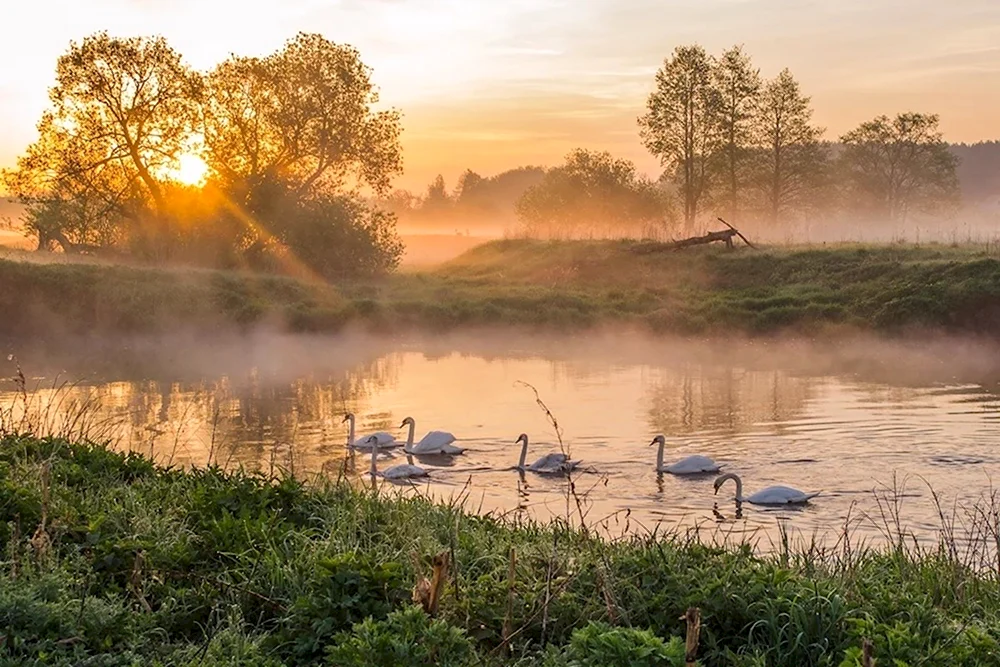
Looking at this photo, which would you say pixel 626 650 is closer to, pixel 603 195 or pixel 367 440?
pixel 367 440

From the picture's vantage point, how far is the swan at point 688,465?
13367 millimetres

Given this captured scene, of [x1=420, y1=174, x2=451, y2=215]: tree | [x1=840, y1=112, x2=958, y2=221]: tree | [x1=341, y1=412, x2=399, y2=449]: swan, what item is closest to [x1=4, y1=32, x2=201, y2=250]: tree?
[x1=341, y1=412, x2=399, y2=449]: swan

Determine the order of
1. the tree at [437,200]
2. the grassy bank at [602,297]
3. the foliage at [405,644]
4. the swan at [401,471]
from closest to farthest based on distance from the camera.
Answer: the foliage at [405,644]
the swan at [401,471]
the grassy bank at [602,297]
the tree at [437,200]

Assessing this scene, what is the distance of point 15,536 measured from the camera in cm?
625

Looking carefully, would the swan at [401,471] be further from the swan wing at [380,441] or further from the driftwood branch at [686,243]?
the driftwood branch at [686,243]

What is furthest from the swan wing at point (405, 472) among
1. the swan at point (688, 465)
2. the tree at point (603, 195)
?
the tree at point (603, 195)

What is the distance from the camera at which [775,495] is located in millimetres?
11953

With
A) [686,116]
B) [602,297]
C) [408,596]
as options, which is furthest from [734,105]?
[408,596]

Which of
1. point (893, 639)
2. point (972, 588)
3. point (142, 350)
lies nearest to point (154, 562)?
point (893, 639)

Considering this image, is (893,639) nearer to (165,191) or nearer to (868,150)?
(165,191)

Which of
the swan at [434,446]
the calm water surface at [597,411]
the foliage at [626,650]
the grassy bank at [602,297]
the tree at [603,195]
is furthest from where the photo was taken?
the tree at [603,195]

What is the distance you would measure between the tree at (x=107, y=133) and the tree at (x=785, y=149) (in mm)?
31810

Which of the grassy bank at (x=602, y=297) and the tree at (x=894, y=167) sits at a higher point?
the tree at (x=894, y=167)

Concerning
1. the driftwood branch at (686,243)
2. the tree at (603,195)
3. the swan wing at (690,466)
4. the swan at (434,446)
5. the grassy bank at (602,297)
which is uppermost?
the tree at (603,195)
